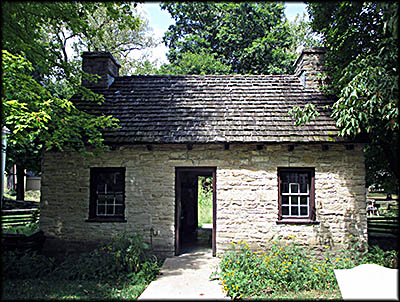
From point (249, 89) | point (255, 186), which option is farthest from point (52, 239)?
point (249, 89)

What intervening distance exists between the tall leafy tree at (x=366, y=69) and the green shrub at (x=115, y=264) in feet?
17.5

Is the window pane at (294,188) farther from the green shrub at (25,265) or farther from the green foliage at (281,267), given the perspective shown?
the green shrub at (25,265)

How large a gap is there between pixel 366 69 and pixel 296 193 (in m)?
3.79

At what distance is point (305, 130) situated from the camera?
898 centimetres

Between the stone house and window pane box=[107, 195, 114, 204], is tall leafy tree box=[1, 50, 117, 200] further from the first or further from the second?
window pane box=[107, 195, 114, 204]

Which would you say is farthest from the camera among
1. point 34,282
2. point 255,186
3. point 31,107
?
point 255,186

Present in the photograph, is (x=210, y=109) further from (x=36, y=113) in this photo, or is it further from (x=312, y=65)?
(x=36, y=113)

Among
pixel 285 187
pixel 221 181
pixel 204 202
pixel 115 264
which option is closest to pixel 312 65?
pixel 285 187

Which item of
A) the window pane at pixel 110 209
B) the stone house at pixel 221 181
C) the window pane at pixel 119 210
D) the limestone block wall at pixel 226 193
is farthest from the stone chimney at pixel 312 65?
the window pane at pixel 110 209

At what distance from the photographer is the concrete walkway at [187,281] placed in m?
6.33

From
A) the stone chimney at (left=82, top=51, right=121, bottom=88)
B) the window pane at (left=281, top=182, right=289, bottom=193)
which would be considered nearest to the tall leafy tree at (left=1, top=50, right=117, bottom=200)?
the stone chimney at (left=82, top=51, right=121, bottom=88)

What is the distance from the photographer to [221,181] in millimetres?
Answer: 8992

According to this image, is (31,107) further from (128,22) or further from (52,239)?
(52,239)

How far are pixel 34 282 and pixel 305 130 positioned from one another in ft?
25.9
